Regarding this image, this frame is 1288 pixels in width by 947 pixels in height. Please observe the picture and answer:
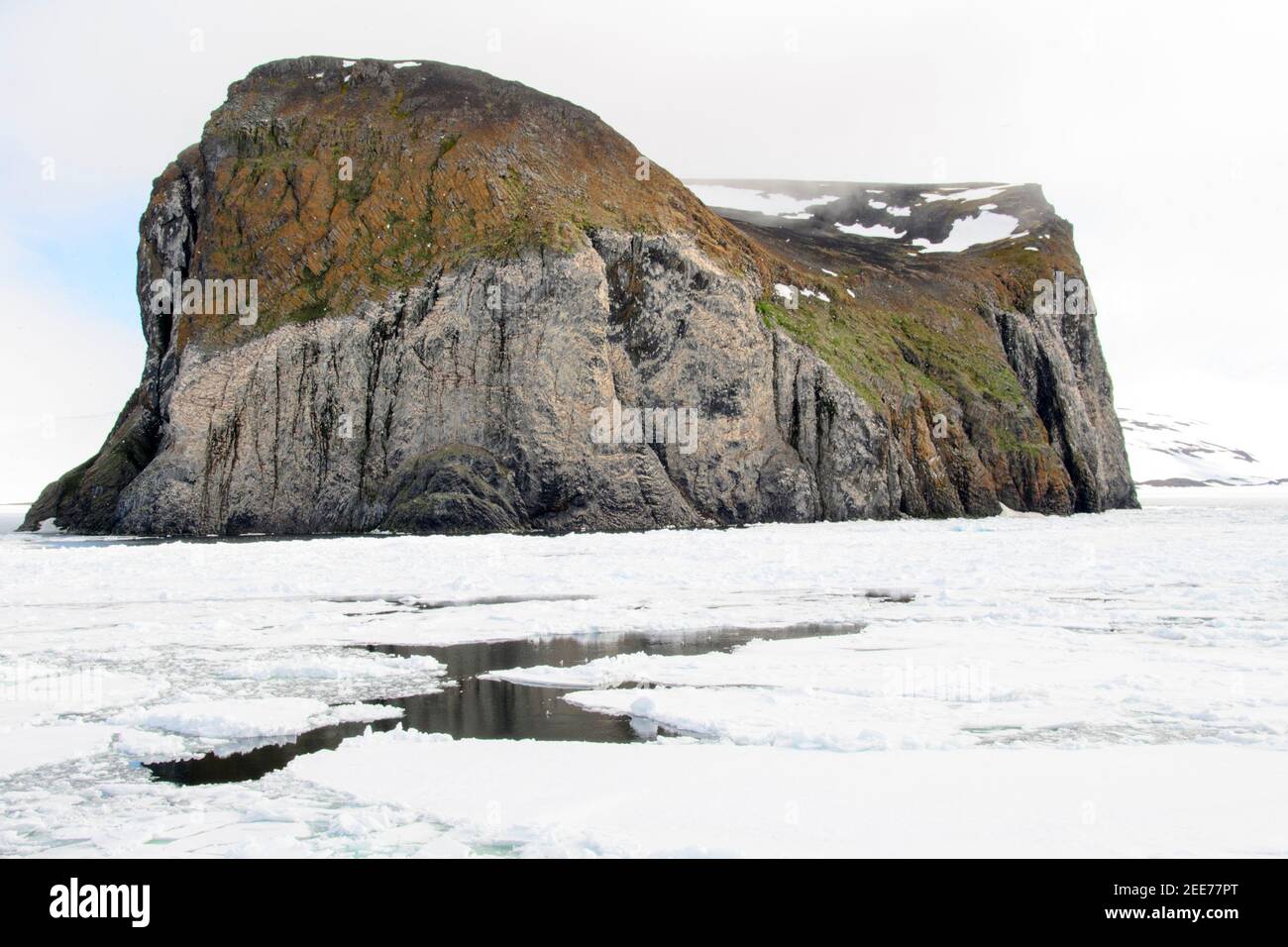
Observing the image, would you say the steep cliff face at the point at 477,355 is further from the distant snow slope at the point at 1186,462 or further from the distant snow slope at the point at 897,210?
the distant snow slope at the point at 1186,462

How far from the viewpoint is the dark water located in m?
8.77

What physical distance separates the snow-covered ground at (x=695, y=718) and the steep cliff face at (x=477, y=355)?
81.2ft

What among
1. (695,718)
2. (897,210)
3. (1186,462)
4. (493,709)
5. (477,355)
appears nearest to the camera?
(695,718)

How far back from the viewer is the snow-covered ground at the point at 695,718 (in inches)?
266

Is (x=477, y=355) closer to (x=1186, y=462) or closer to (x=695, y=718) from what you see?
(x=695, y=718)

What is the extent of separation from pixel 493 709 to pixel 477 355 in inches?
1572

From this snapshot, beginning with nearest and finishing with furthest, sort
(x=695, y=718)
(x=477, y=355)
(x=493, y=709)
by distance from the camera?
(x=695, y=718)
(x=493, y=709)
(x=477, y=355)

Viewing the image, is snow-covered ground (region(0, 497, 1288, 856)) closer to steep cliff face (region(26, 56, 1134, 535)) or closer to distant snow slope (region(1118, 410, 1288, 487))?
steep cliff face (region(26, 56, 1134, 535))

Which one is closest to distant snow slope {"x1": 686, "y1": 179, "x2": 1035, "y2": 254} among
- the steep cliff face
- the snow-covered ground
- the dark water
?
the steep cliff face

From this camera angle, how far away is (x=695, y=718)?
9.79m

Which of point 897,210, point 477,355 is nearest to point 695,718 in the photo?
point 477,355
